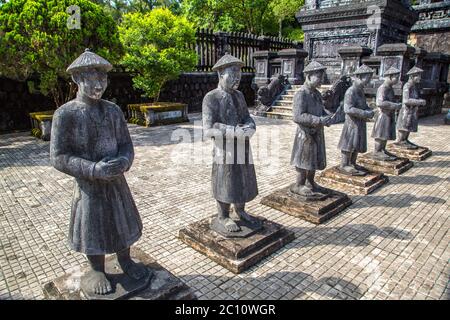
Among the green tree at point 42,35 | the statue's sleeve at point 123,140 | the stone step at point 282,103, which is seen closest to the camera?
the statue's sleeve at point 123,140

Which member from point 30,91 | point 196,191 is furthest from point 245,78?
point 196,191

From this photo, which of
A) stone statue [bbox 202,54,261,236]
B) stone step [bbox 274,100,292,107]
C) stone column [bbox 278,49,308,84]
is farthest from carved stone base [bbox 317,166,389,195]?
stone column [bbox 278,49,308,84]

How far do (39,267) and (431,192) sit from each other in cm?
640

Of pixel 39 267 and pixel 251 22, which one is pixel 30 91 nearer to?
pixel 39 267

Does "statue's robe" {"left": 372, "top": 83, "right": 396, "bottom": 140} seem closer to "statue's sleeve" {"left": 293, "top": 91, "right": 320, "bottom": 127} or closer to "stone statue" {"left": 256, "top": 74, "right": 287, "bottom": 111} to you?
"statue's sleeve" {"left": 293, "top": 91, "right": 320, "bottom": 127}

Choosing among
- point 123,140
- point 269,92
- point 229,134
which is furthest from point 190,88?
point 123,140

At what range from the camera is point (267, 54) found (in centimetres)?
1512

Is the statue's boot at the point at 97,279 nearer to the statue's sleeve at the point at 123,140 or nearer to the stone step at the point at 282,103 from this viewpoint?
the statue's sleeve at the point at 123,140

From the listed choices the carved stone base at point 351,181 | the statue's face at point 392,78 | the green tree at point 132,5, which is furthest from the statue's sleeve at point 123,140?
the green tree at point 132,5

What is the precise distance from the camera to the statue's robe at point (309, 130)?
4.78m

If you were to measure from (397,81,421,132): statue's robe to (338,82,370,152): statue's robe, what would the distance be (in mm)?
2291

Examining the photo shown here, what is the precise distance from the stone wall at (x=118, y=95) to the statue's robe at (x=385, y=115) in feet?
30.2

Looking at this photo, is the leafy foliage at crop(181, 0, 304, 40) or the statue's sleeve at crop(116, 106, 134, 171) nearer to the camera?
the statue's sleeve at crop(116, 106, 134, 171)

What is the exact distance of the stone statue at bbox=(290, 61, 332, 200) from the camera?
471 centimetres
